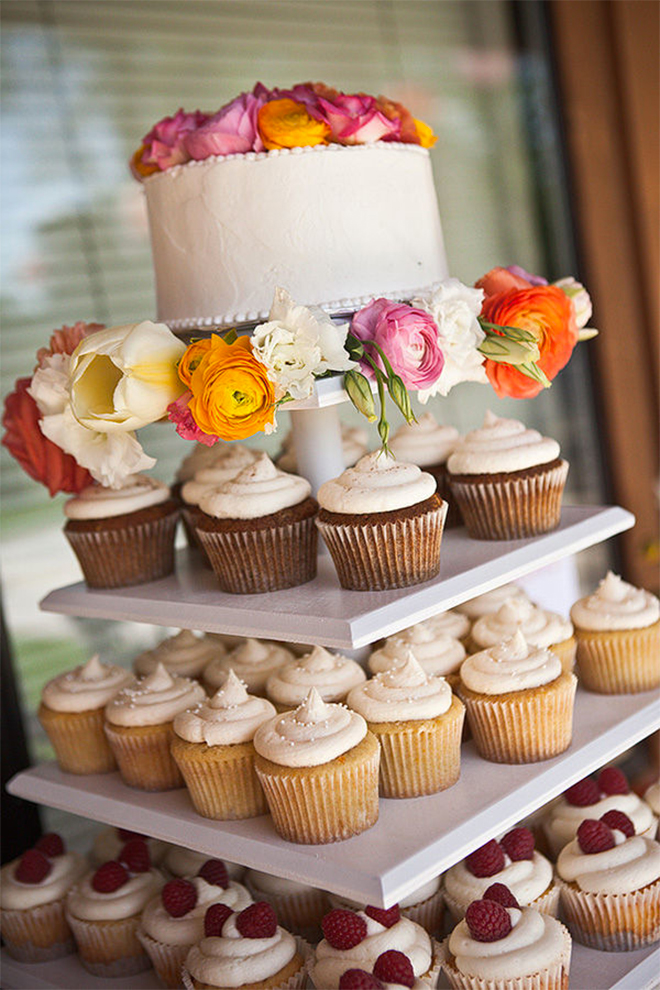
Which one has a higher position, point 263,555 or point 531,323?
point 531,323

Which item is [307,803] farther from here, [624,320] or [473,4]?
[473,4]

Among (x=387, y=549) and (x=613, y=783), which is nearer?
(x=387, y=549)

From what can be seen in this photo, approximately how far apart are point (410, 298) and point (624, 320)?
186cm

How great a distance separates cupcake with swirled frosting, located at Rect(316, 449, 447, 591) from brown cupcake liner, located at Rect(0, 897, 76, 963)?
34.1 inches

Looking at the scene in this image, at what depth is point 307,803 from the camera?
58.7 inches

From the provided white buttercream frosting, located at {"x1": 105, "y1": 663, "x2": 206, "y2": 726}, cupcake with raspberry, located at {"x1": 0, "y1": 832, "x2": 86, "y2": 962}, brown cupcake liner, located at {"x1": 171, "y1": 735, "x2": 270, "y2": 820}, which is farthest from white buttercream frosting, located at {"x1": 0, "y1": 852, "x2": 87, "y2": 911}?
brown cupcake liner, located at {"x1": 171, "y1": 735, "x2": 270, "y2": 820}

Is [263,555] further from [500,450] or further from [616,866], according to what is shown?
[616,866]

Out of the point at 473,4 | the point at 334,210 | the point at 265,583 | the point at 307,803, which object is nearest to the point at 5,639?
the point at 265,583

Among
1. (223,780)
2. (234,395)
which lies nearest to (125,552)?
(223,780)

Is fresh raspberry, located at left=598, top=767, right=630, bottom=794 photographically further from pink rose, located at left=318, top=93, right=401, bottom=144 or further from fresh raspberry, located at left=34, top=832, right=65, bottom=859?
pink rose, located at left=318, top=93, right=401, bottom=144

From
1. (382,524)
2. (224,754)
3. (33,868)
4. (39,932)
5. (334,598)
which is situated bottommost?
(39,932)

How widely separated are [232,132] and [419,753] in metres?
0.93

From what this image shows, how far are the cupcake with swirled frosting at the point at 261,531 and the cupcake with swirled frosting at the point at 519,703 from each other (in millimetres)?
312

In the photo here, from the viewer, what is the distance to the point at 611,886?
5.45 ft
